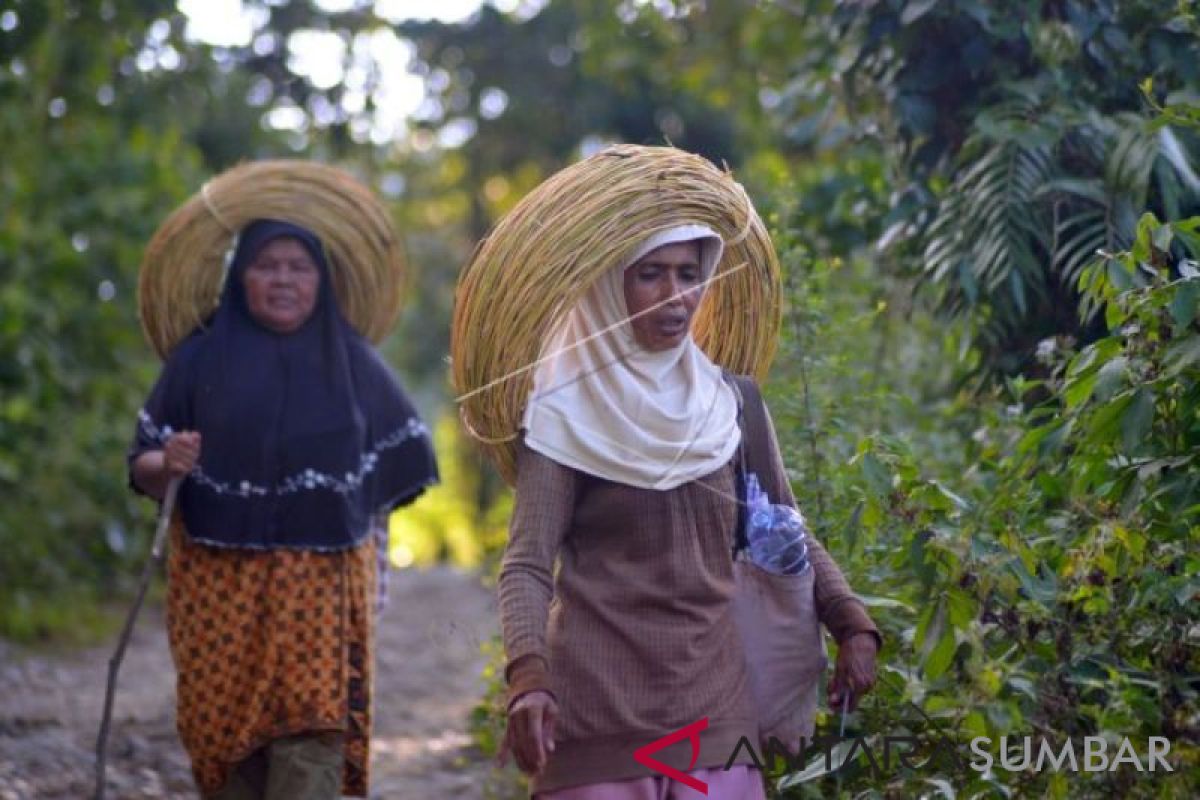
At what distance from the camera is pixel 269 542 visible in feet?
18.0

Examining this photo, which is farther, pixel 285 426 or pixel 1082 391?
pixel 285 426

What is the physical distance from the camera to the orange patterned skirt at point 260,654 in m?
5.46

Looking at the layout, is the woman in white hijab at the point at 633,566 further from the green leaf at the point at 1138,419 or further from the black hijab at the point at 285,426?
the black hijab at the point at 285,426

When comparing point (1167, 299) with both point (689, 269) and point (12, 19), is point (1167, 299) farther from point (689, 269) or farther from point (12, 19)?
point (12, 19)

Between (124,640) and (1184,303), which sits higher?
(1184,303)

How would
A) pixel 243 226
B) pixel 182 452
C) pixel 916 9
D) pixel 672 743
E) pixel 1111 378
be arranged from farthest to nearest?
pixel 243 226
pixel 916 9
pixel 182 452
pixel 1111 378
pixel 672 743

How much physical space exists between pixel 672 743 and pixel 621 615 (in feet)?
0.84

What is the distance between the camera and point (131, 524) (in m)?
12.7

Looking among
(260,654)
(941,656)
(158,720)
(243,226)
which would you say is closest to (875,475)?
(941,656)

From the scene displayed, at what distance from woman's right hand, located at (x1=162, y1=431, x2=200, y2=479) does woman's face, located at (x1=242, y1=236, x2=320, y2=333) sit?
52 cm

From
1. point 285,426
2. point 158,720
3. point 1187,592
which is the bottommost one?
point 158,720

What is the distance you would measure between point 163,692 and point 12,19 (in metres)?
3.59

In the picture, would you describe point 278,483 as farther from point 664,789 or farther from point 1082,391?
point 1082,391

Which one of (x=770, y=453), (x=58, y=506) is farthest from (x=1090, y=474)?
(x=58, y=506)
